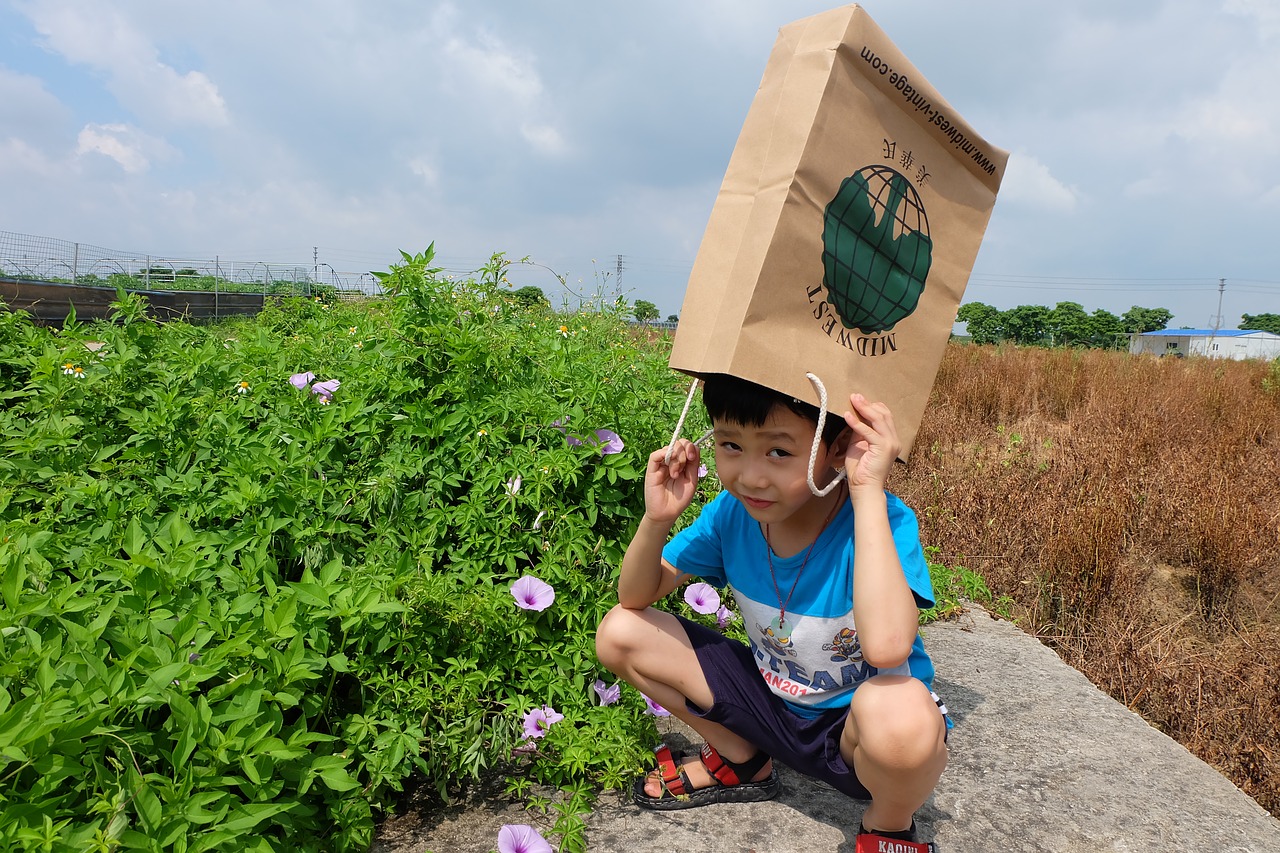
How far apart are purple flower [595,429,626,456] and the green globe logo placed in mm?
868

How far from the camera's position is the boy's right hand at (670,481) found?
5.28 ft

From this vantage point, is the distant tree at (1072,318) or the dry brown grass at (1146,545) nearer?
the dry brown grass at (1146,545)

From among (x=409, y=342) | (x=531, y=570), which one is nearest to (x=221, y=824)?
(x=531, y=570)

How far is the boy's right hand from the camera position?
1609mm

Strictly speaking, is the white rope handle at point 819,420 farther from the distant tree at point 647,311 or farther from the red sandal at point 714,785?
the distant tree at point 647,311

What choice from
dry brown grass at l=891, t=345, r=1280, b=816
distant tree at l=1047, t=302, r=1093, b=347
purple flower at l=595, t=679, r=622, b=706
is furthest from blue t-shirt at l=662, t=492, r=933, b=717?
distant tree at l=1047, t=302, r=1093, b=347

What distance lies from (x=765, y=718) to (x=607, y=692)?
37cm

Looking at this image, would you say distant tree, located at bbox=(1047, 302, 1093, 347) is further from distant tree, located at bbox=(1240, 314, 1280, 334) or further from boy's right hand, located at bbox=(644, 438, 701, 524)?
boy's right hand, located at bbox=(644, 438, 701, 524)

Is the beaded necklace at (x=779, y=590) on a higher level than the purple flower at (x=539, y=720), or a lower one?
higher

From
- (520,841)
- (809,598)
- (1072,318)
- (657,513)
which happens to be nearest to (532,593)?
(657,513)

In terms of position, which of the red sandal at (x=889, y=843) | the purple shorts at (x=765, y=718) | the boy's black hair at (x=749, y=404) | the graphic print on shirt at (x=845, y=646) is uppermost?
the boy's black hair at (x=749, y=404)

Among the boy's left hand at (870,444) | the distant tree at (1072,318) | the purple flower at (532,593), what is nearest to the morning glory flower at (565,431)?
the purple flower at (532,593)

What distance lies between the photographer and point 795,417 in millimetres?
1429

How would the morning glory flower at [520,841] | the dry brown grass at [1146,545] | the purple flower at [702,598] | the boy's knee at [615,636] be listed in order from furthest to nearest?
the dry brown grass at [1146,545] → the purple flower at [702,598] → the boy's knee at [615,636] → the morning glory flower at [520,841]
